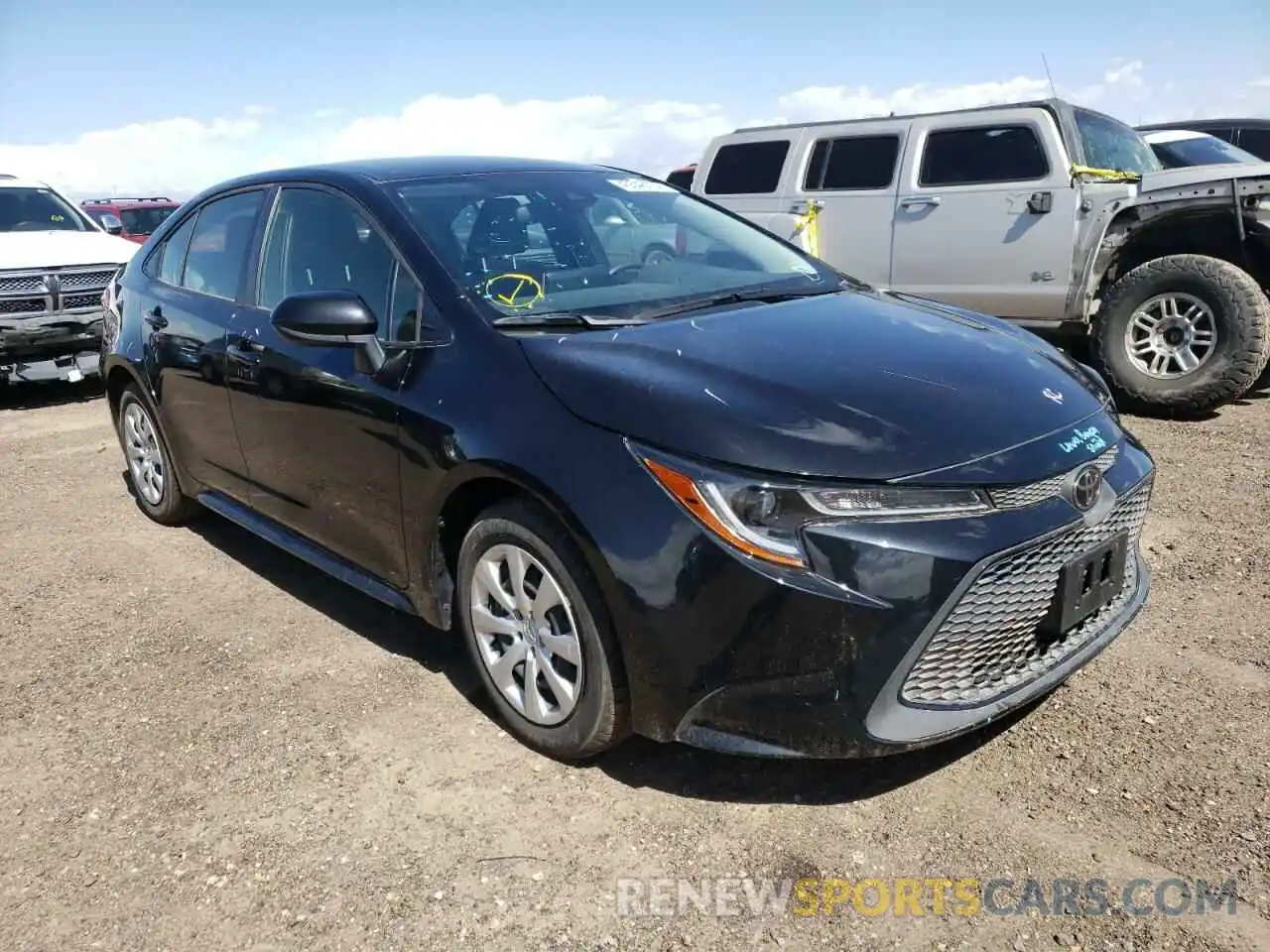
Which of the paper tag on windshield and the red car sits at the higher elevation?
the red car

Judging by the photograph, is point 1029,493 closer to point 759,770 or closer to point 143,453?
point 759,770

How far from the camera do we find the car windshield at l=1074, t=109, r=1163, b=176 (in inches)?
283

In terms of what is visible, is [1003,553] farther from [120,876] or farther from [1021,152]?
[1021,152]

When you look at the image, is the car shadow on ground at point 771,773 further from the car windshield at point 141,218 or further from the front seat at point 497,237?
the car windshield at point 141,218

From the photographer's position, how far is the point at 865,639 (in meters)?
2.26

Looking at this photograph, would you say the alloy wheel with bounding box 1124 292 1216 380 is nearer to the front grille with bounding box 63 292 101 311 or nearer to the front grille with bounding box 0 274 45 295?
the front grille with bounding box 63 292 101 311

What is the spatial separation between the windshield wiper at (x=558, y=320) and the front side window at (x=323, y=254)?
0.45 m

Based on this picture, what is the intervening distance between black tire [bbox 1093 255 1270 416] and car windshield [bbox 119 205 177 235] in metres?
13.9

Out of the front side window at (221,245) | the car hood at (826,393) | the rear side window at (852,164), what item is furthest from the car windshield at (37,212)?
the car hood at (826,393)

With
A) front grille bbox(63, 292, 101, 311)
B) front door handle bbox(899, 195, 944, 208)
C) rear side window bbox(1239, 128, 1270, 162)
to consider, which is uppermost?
rear side window bbox(1239, 128, 1270, 162)

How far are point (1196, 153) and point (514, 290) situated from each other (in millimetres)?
7864

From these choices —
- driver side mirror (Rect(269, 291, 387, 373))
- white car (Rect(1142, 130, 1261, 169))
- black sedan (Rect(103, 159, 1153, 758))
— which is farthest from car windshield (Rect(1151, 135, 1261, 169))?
driver side mirror (Rect(269, 291, 387, 373))

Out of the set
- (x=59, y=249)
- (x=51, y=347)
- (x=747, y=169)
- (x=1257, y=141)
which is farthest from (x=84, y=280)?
(x=1257, y=141)

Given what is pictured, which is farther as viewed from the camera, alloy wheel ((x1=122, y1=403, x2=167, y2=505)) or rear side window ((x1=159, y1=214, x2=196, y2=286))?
alloy wheel ((x1=122, y1=403, x2=167, y2=505))
